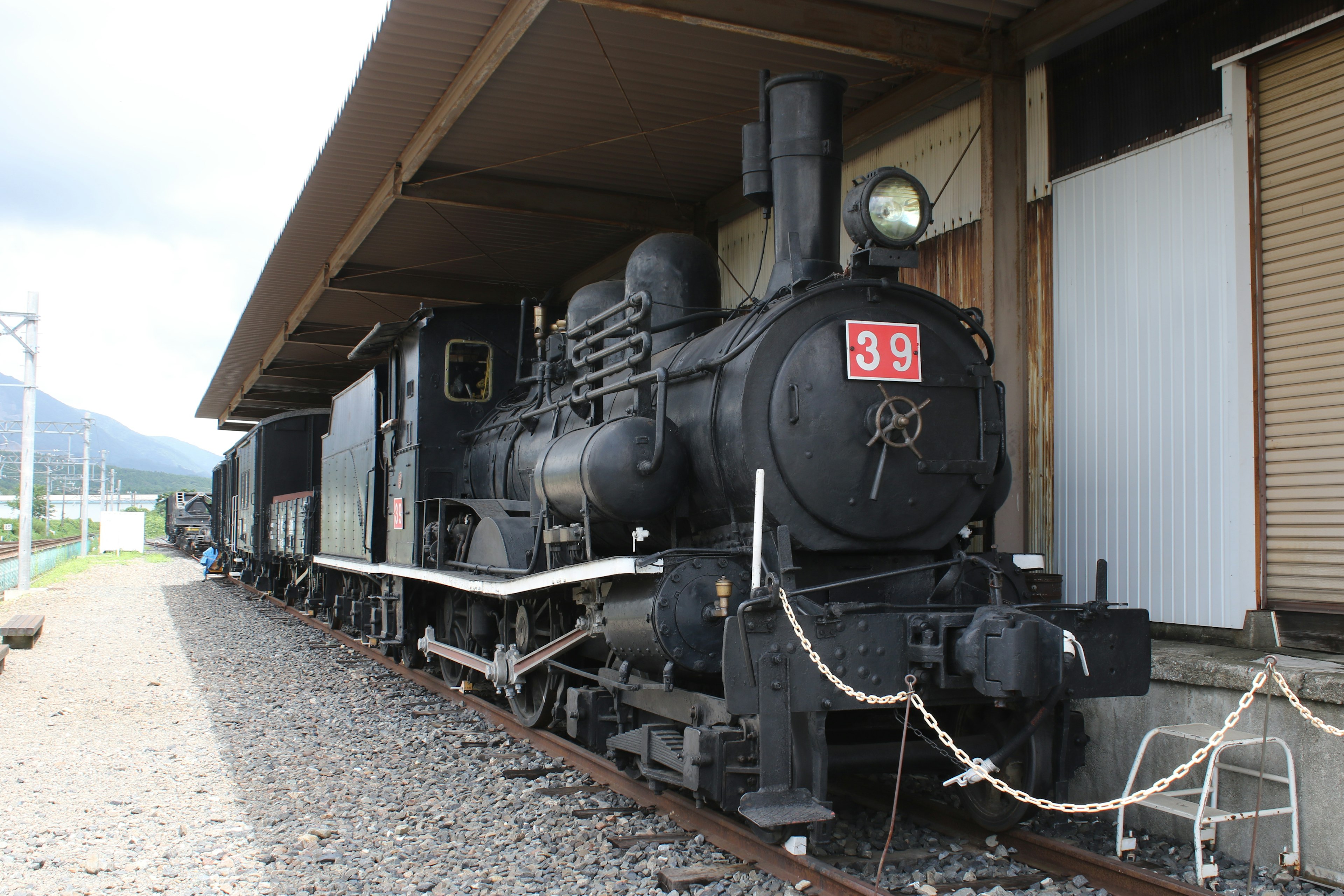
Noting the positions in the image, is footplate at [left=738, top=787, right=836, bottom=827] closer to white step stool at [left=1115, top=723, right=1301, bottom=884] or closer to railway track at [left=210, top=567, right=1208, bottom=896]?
railway track at [left=210, top=567, right=1208, bottom=896]

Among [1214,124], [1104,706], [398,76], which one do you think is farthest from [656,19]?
[1104,706]

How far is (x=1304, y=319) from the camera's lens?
216 inches

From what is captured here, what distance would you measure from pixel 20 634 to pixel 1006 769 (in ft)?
36.0

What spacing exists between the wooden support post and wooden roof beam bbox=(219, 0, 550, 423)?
3.22 metres

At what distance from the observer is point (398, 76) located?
8.73 meters

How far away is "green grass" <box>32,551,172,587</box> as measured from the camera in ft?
78.1

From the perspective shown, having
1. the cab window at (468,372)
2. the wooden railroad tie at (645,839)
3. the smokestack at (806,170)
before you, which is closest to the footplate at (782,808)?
the wooden railroad tie at (645,839)

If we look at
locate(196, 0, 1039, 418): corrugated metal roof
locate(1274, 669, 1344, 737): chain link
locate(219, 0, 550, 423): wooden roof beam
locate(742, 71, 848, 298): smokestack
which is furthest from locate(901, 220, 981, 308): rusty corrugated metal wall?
locate(1274, 669, 1344, 737): chain link

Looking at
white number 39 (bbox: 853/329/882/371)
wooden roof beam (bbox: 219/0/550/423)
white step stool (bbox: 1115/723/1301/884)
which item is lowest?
white step stool (bbox: 1115/723/1301/884)

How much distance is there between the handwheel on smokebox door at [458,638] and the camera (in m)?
8.20

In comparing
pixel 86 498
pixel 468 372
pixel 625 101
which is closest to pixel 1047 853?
pixel 468 372

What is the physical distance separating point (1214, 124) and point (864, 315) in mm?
2712

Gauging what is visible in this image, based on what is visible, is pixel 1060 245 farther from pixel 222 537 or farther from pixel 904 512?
pixel 222 537

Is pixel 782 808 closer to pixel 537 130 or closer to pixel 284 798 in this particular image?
pixel 284 798
